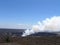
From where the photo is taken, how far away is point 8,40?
2249 inches

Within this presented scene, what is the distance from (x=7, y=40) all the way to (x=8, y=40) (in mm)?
363

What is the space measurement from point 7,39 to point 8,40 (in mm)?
603

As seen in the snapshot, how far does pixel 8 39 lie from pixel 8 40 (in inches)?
17.1

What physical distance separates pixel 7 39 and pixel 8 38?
0.54 meters

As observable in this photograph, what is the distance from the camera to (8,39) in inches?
2260

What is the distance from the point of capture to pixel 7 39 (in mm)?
57438

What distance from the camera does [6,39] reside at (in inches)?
Answer: 2274

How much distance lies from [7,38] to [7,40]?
0.85 m

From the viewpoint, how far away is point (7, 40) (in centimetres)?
5716

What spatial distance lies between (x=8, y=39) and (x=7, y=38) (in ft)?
1.93

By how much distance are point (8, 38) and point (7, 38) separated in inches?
14.1

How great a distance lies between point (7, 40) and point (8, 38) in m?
0.91

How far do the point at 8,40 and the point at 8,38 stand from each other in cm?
89
